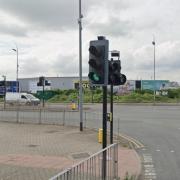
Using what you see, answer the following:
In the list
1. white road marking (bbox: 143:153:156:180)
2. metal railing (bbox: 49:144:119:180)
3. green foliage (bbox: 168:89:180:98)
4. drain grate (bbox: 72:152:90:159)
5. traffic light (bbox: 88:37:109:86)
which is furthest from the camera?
green foliage (bbox: 168:89:180:98)

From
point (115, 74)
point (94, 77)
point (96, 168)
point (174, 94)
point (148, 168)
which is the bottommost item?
point (148, 168)

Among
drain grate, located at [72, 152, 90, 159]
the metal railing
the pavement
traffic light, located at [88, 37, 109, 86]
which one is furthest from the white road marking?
traffic light, located at [88, 37, 109, 86]

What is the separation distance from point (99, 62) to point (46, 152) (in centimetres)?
650

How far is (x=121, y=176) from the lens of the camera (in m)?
12.2

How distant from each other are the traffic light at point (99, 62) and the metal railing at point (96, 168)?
1580mm

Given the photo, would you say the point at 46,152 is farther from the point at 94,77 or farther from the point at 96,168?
the point at 96,168

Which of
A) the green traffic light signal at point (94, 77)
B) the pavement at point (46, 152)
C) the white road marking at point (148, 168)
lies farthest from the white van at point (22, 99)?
the green traffic light signal at point (94, 77)

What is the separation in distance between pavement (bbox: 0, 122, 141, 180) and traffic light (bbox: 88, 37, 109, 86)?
252 cm

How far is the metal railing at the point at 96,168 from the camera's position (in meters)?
7.34

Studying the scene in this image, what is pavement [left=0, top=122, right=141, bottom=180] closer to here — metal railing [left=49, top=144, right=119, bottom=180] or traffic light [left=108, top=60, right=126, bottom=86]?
metal railing [left=49, top=144, right=119, bottom=180]

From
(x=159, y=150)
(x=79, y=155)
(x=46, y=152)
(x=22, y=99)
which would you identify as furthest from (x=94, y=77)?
(x=22, y=99)

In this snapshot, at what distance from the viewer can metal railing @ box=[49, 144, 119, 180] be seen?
289 inches

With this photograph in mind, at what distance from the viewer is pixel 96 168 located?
9555 mm

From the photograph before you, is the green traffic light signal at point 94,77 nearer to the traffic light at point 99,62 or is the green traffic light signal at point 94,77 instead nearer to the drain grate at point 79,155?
the traffic light at point 99,62
